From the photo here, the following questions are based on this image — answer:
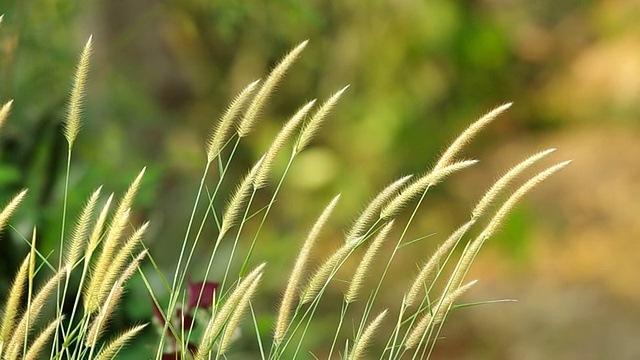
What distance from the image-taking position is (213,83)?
5.00 meters

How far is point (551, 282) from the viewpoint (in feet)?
14.8

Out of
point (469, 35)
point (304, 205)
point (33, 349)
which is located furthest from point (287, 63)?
point (469, 35)

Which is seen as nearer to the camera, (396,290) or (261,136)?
(396,290)

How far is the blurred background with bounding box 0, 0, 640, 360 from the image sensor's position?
120 inches

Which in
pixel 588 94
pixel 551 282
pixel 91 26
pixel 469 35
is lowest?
pixel 551 282

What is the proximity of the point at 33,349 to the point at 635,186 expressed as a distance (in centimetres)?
481

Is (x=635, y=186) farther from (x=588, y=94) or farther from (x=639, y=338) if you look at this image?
(x=639, y=338)

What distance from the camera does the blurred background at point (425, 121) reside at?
306cm

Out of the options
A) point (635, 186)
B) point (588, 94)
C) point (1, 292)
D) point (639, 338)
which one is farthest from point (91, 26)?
point (588, 94)

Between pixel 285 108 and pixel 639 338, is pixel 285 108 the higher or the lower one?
the higher one

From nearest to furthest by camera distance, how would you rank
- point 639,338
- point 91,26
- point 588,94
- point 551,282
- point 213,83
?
point 91,26, point 639,338, point 551,282, point 213,83, point 588,94

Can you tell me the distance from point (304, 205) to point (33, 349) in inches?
149

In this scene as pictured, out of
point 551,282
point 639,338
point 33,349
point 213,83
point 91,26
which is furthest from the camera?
point 213,83

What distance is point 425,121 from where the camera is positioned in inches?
197
